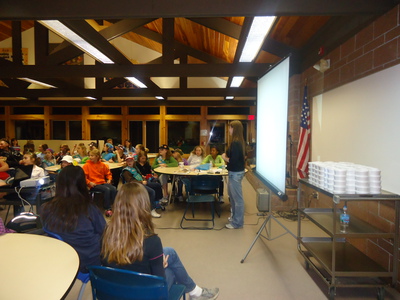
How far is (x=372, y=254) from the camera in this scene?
2.71m

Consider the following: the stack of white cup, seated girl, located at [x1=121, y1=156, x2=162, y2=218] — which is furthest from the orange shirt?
the stack of white cup

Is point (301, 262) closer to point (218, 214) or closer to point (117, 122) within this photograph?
point (218, 214)

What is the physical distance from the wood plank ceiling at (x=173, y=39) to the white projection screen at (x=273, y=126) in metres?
0.34

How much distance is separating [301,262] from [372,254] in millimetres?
722

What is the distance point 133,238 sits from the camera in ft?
4.78

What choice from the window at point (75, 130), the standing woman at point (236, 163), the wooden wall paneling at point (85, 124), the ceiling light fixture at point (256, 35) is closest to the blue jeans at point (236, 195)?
the standing woman at point (236, 163)

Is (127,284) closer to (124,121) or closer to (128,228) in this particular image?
(128,228)

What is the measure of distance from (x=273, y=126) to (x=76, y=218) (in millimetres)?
1877

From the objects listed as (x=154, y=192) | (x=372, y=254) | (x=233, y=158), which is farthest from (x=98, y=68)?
(x=372, y=254)

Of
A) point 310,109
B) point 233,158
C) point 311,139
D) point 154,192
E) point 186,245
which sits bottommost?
point 186,245

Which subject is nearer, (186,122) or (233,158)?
(233,158)

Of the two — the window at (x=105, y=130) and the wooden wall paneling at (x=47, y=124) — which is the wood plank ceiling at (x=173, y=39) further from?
the window at (x=105, y=130)

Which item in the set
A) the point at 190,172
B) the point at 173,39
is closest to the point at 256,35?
the point at 173,39

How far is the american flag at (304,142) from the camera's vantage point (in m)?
4.20
